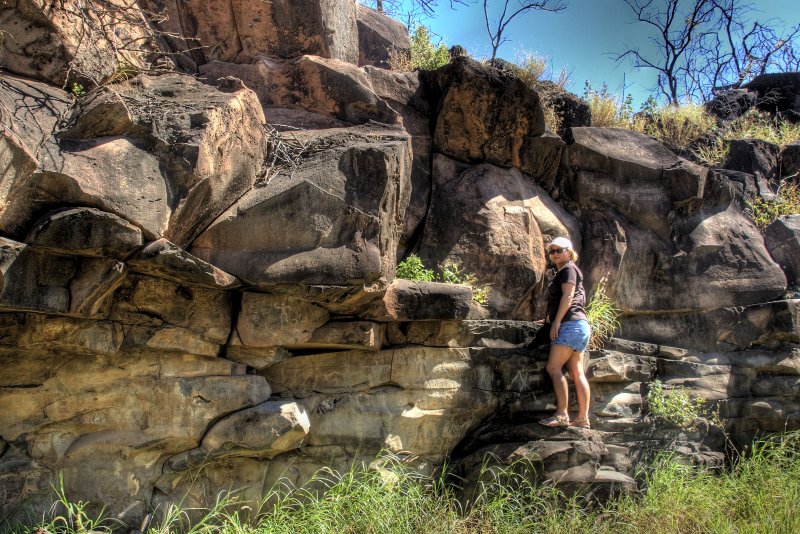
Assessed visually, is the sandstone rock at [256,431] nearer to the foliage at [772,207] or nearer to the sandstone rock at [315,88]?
the sandstone rock at [315,88]

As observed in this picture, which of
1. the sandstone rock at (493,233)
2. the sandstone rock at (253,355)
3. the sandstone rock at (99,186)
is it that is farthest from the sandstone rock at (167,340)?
the sandstone rock at (493,233)

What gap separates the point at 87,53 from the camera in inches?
194

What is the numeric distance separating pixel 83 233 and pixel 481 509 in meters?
3.32

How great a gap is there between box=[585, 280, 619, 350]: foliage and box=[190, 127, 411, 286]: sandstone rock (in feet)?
7.15

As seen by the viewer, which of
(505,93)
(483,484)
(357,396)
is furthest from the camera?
(505,93)

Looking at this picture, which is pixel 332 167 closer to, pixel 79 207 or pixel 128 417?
pixel 79 207

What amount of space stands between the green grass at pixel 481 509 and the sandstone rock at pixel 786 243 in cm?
224

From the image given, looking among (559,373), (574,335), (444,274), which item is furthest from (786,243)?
(444,274)

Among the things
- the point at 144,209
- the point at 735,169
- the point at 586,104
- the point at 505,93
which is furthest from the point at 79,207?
the point at 735,169

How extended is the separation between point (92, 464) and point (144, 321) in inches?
40.6

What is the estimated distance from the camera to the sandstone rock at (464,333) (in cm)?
544

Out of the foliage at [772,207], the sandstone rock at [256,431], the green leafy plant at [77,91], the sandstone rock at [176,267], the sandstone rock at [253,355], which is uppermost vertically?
the green leafy plant at [77,91]

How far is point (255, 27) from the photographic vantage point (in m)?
6.33

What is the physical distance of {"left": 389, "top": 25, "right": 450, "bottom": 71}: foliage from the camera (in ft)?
25.3
